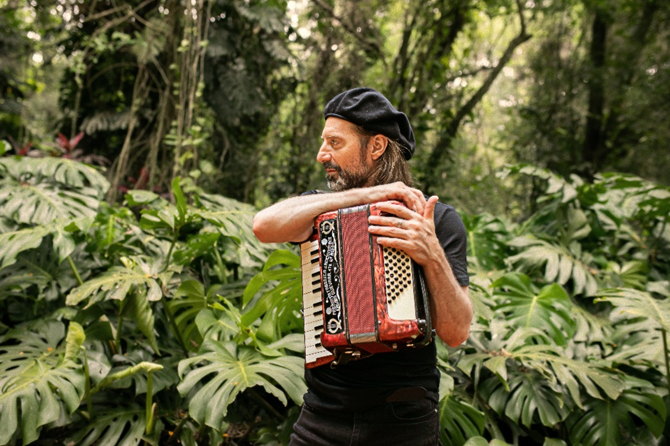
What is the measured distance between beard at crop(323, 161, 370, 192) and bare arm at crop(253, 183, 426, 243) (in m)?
0.13

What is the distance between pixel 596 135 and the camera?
7.60 metres

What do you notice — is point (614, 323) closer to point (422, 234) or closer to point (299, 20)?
point (422, 234)

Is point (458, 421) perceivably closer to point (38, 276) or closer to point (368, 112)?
point (368, 112)

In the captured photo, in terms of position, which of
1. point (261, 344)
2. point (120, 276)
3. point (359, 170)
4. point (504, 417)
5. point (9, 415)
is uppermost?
point (359, 170)

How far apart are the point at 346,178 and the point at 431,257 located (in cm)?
42

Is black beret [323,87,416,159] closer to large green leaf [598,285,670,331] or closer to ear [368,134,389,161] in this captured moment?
ear [368,134,389,161]

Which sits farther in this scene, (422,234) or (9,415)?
(9,415)

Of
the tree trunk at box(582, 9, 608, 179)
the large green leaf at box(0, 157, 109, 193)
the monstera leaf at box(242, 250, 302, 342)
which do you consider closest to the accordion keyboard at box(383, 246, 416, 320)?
the monstera leaf at box(242, 250, 302, 342)

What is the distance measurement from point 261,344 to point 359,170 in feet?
3.91

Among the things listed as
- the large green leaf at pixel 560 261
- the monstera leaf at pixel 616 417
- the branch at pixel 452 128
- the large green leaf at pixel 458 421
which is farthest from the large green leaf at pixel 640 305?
the branch at pixel 452 128

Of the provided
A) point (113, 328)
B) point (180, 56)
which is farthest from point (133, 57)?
point (113, 328)

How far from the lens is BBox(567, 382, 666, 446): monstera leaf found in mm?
2684

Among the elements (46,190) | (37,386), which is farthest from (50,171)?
(37,386)

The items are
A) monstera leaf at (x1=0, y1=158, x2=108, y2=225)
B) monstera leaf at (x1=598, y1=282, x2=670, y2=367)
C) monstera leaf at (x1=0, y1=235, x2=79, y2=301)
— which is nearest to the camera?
monstera leaf at (x1=598, y1=282, x2=670, y2=367)
